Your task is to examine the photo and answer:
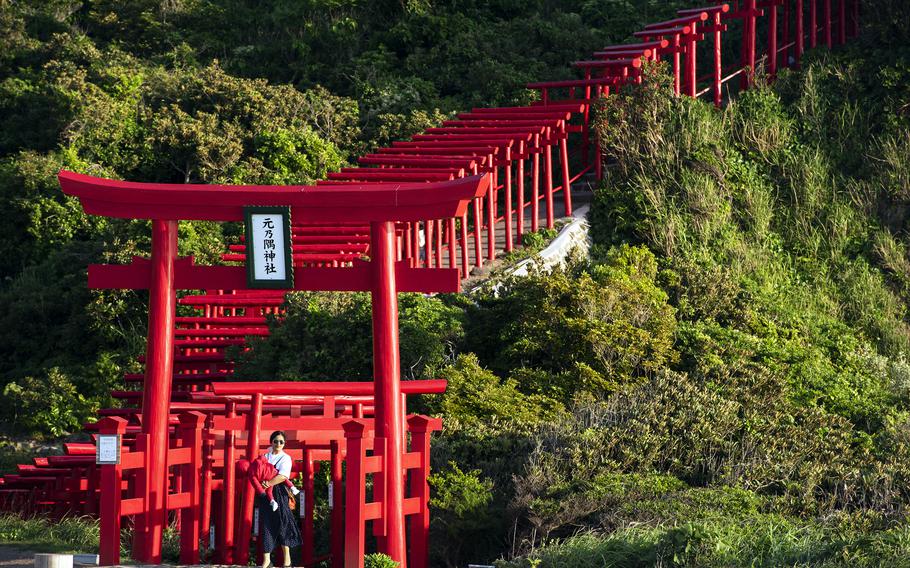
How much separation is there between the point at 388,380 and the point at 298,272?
4.43 feet

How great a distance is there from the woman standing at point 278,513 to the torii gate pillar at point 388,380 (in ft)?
2.82

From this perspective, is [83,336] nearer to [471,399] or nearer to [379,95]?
[379,95]

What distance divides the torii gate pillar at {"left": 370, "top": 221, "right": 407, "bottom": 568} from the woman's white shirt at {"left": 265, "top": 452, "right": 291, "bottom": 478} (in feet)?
2.95

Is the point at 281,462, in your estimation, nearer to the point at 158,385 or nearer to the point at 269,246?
→ the point at 158,385

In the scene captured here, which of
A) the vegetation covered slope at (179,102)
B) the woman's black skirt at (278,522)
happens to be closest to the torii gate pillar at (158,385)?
the woman's black skirt at (278,522)

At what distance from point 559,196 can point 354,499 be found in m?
13.5

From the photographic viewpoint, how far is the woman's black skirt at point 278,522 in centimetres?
1398

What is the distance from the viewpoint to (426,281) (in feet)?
49.5

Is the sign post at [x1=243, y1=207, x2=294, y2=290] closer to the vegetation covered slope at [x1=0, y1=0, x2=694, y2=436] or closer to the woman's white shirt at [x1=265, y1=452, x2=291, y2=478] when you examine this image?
the woman's white shirt at [x1=265, y1=452, x2=291, y2=478]

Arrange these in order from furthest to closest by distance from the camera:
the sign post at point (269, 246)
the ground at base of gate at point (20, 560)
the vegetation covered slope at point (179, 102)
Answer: the vegetation covered slope at point (179, 102) → the sign post at point (269, 246) → the ground at base of gate at point (20, 560)

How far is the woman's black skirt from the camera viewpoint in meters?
14.0

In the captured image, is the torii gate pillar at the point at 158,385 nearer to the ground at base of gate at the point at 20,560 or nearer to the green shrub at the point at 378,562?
the ground at base of gate at the point at 20,560

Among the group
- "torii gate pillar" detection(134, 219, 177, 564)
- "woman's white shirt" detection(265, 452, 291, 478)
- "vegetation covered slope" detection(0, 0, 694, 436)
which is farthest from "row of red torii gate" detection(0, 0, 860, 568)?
"vegetation covered slope" detection(0, 0, 694, 436)

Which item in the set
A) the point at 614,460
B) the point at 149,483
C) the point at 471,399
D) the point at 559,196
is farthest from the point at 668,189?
the point at 149,483
